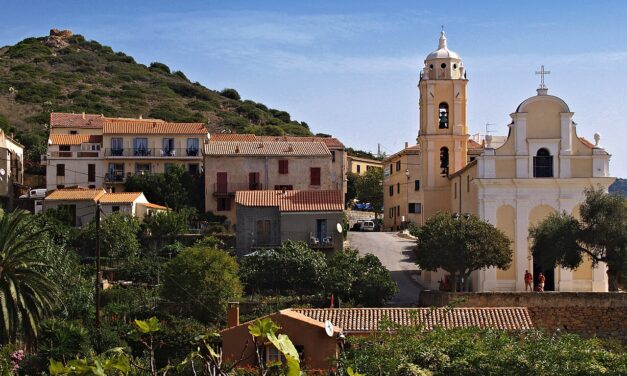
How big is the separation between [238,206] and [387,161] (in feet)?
95.2

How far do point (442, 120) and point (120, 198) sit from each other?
716 inches

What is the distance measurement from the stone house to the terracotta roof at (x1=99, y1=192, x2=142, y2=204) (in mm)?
7620

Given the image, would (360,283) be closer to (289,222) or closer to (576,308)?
(576,308)

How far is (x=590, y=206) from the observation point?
45.4 meters

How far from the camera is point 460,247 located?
45781mm

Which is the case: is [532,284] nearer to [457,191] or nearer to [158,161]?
[457,191]

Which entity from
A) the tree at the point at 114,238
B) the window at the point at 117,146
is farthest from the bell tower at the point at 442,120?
the window at the point at 117,146

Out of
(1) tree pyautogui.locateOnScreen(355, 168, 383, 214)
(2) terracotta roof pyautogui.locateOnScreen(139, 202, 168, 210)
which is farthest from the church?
(1) tree pyautogui.locateOnScreen(355, 168, 383, 214)

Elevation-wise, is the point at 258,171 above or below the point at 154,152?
below

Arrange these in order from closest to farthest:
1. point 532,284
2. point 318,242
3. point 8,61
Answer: point 532,284 < point 318,242 < point 8,61

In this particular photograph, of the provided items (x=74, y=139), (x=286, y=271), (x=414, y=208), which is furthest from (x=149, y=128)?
(x=286, y=271)

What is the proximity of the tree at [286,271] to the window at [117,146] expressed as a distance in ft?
71.8

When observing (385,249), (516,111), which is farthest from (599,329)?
(385,249)

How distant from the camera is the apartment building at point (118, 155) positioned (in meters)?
67.9
